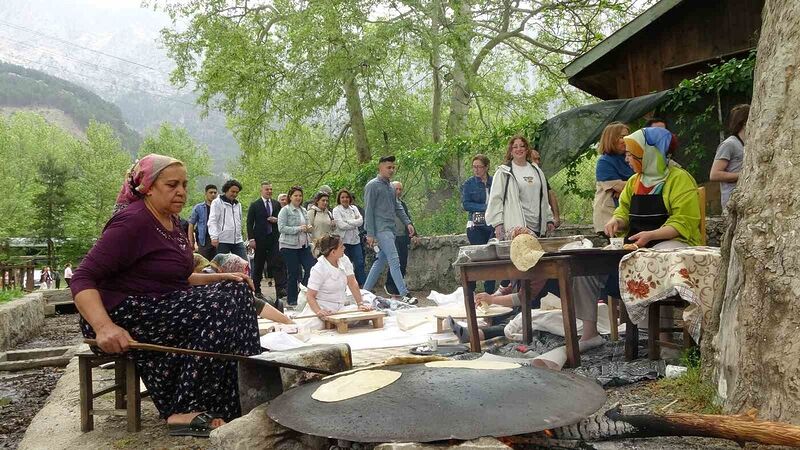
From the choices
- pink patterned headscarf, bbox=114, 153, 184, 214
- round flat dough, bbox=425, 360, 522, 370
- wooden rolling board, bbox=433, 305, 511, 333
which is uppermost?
pink patterned headscarf, bbox=114, 153, 184, 214

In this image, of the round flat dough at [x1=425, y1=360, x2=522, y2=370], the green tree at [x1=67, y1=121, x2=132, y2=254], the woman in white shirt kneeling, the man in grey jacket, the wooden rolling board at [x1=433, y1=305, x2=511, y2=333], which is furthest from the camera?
the green tree at [x1=67, y1=121, x2=132, y2=254]

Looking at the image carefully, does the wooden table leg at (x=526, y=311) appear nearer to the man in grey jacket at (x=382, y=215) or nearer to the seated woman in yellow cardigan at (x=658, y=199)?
the seated woman in yellow cardigan at (x=658, y=199)

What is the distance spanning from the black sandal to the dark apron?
306 centimetres

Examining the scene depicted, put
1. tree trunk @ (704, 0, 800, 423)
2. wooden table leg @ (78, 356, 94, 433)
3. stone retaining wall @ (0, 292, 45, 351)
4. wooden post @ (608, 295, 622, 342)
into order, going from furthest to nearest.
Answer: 1. stone retaining wall @ (0, 292, 45, 351)
2. wooden post @ (608, 295, 622, 342)
3. wooden table leg @ (78, 356, 94, 433)
4. tree trunk @ (704, 0, 800, 423)

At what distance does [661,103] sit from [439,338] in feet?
15.1

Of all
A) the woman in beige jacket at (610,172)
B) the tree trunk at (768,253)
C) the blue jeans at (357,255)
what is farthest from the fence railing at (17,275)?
the tree trunk at (768,253)

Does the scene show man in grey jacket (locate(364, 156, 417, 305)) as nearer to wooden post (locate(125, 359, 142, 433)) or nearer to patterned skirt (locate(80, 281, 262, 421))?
patterned skirt (locate(80, 281, 262, 421))

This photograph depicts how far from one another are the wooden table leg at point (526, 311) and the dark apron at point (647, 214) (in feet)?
3.19

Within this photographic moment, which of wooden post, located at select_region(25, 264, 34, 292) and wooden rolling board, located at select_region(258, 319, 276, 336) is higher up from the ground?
wooden post, located at select_region(25, 264, 34, 292)

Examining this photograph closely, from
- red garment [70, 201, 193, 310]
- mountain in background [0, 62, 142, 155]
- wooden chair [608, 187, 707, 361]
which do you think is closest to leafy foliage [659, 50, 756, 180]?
wooden chair [608, 187, 707, 361]

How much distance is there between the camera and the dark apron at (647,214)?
4777mm

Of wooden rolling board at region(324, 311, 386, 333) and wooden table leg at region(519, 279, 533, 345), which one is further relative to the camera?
wooden rolling board at region(324, 311, 386, 333)

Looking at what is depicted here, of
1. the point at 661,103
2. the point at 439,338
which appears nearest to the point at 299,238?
the point at 439,338

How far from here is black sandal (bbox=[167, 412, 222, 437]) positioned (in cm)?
345
